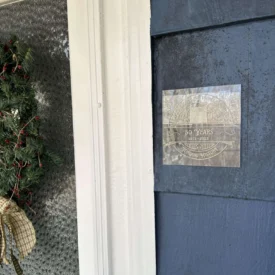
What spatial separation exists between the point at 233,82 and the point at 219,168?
0.19 m

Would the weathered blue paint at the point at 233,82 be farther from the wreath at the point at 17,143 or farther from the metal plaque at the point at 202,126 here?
the wreath at the point at 17,143

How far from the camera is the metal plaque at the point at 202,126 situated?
0.58m

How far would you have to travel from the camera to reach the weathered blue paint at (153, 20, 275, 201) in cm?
56

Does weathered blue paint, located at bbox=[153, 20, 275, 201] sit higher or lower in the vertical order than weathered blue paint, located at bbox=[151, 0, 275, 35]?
lower

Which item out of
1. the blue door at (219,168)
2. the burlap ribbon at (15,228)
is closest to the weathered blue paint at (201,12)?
the blue door at (219,168)

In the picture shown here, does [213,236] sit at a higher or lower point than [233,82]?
lower

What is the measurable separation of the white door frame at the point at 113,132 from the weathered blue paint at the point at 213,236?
39 mm

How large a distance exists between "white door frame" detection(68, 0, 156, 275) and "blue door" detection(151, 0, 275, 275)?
0.03 m

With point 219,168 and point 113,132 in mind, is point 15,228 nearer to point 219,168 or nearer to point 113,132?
point 113,132

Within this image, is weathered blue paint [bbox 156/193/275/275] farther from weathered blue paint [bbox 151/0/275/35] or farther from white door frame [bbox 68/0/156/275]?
weathered blue paint [bbox 151/0/275/35]

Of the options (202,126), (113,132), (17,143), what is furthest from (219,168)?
(17,143)

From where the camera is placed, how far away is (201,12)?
1.96 ft

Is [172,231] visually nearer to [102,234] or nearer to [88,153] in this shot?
[102,234]

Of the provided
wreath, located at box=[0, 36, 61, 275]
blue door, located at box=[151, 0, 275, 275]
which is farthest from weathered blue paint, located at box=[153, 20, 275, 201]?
wreath, located at box=[0, 36, 61, 275]
